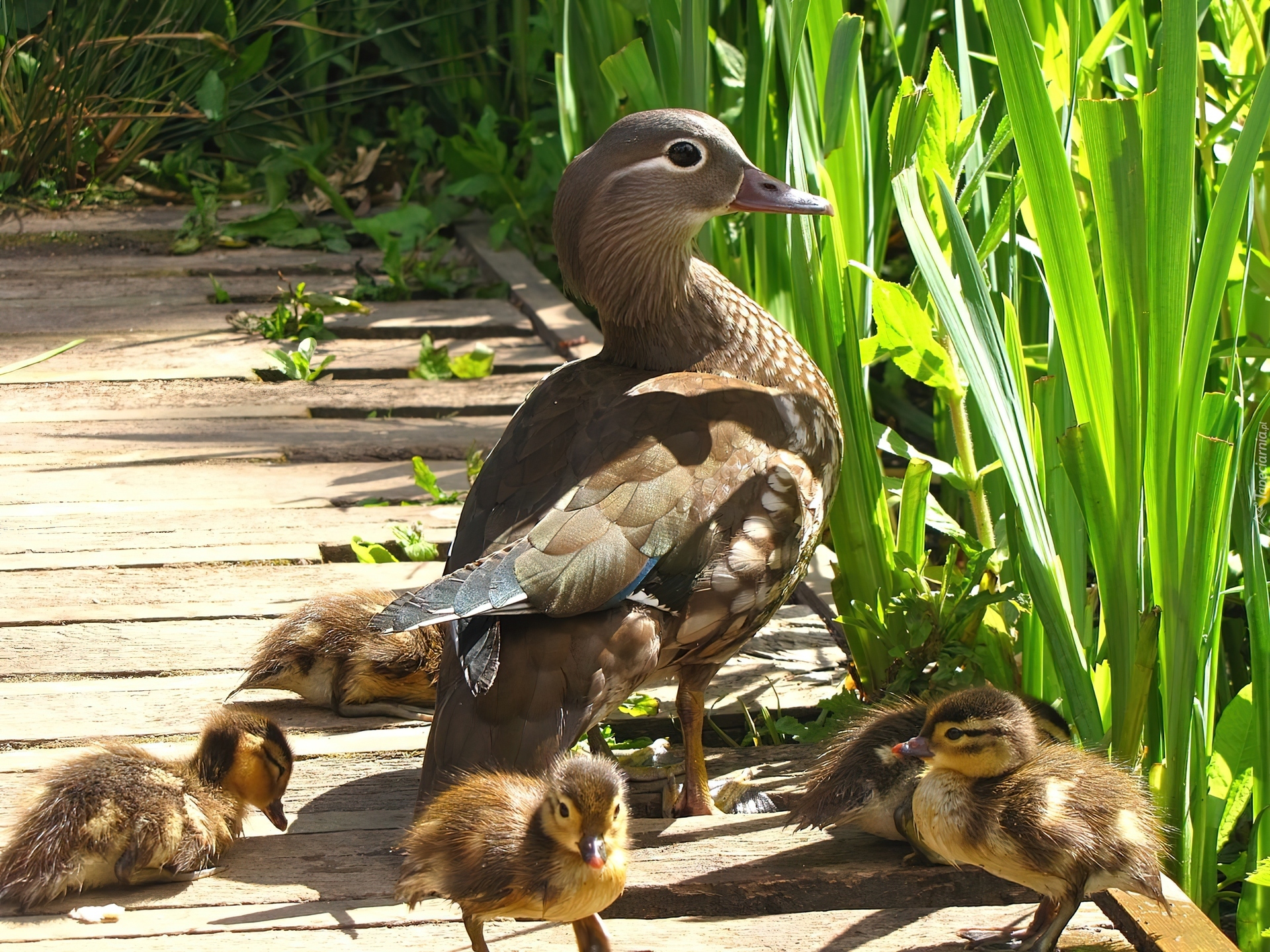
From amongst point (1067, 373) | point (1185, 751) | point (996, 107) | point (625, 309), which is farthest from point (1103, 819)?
point (996, 107)

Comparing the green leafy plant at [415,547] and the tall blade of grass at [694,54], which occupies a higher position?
the tall blade of grass at [694,54]

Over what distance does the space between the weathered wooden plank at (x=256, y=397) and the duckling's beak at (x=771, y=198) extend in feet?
6.25

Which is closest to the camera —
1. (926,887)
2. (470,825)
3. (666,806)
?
(470,825)

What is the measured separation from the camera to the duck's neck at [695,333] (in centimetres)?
313

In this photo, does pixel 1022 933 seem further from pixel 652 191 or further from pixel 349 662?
pixel 652 191

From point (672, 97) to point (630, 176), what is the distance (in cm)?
81

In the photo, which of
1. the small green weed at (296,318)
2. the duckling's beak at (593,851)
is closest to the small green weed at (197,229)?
the small green weed at (296,318)

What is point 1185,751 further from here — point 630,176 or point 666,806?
point 630,176

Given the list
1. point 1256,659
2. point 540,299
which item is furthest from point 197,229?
point 1256,659

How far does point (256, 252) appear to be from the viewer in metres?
6.79

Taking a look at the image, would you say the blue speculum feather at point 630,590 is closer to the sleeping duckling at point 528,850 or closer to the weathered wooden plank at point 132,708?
the sleeping duckling at point 528,850

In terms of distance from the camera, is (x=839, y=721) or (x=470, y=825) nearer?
(x=470, y=825)

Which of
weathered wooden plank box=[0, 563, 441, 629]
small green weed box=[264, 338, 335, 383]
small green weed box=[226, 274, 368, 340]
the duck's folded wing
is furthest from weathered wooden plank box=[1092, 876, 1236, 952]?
small green weed box=[226, 274, 368, 340]

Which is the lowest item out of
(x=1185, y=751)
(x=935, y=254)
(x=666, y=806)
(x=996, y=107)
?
(x=666, y=806)
